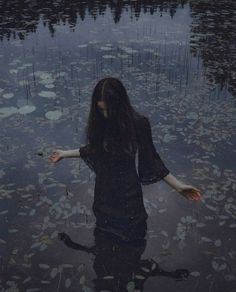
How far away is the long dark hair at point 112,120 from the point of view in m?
4.86

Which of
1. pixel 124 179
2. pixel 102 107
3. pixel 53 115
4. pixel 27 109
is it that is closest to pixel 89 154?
pixel 124 179

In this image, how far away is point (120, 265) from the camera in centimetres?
620

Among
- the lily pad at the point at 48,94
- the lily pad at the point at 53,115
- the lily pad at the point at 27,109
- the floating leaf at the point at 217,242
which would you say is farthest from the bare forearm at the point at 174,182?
the lily pad at the point at 48,94

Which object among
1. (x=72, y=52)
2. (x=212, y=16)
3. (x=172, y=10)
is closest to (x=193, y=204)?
(x=72, y=52)

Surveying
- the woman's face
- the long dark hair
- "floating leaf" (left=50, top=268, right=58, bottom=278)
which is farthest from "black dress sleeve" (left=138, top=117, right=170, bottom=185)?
"floating leaf" (left=50, top=268, right=58, bottom=278)

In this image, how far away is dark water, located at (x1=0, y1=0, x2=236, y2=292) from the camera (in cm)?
616

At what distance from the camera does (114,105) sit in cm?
500

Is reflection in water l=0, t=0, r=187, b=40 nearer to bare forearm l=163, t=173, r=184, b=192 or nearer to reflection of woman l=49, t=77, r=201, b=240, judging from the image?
reflection of woman l=49, t=77, r=201, b=240

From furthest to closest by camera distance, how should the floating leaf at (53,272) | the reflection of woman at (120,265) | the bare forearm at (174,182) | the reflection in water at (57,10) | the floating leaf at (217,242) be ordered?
the reflection in water at (57,10) → the floating leaf at (217,242) → the floating leaf at (53,272) → the reflection of woman at (120,265) → the bare forearm at (174,182)

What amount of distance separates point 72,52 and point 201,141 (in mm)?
8205

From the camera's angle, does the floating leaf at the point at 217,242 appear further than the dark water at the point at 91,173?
Yes

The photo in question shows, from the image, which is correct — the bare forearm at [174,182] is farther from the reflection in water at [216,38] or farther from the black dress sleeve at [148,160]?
the reflection in water at [216,38]

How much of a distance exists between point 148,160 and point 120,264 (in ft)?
5.84

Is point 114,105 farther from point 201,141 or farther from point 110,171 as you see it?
point 201,141
